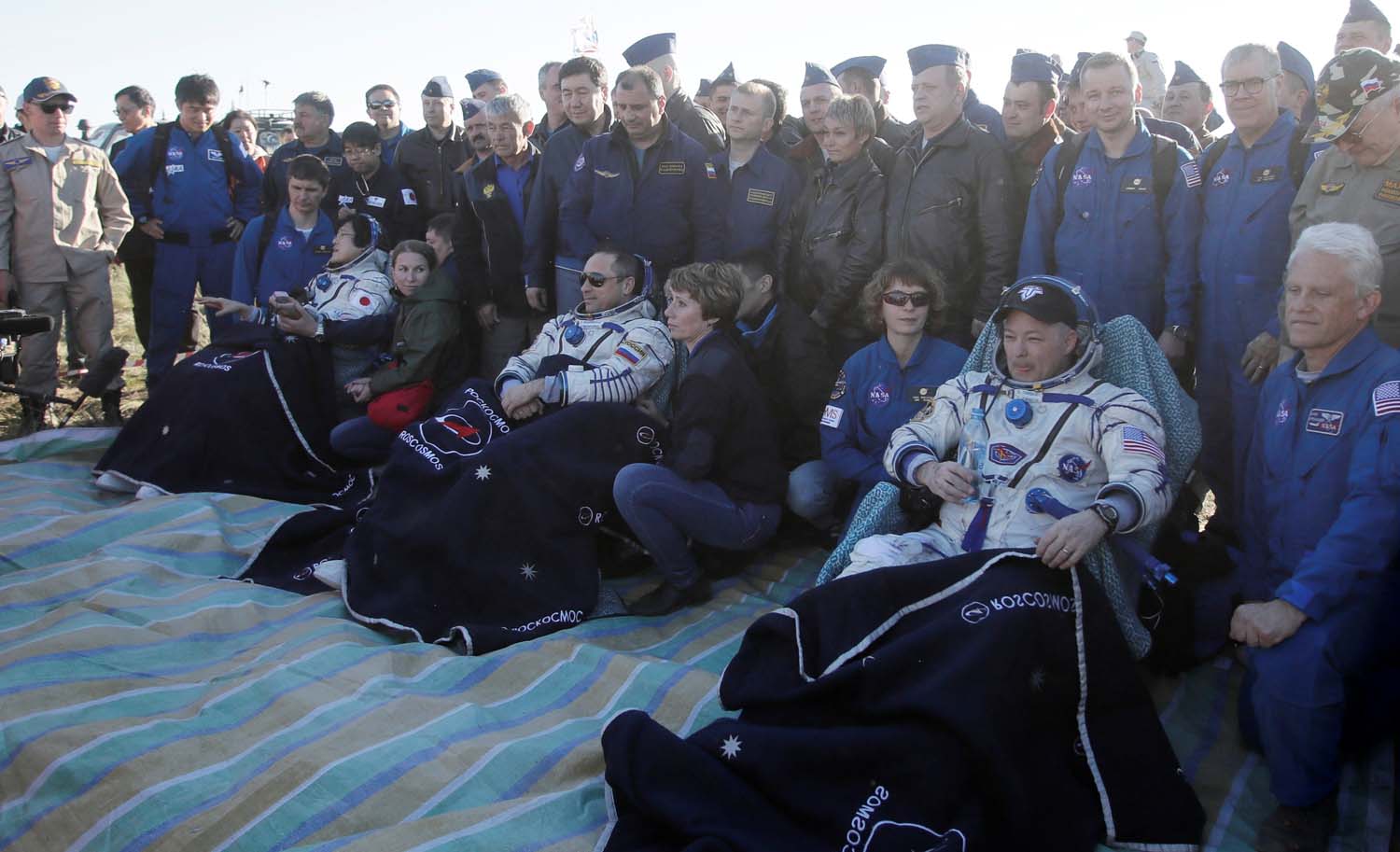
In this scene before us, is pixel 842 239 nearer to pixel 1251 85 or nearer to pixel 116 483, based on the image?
pixel 1251 85

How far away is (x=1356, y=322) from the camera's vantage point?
10.3 feet

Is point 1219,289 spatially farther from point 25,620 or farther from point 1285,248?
point 25,620

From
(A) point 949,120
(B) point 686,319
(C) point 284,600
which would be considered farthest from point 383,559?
(A) point 949,120

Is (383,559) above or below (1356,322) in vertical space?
below

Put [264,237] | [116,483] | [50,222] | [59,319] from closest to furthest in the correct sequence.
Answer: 1. [116,483]
2. [264,237]
3. [50,222]
4. [59,319]

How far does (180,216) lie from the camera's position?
7.55 metres

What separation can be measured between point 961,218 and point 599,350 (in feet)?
5.60

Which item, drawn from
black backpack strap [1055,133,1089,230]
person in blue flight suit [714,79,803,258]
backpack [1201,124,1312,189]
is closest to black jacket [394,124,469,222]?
person in blue flight suit [714,79,803,258]

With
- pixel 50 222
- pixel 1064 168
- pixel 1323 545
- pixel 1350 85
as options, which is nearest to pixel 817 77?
pixel 1064 168

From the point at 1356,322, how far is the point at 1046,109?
7.25ft

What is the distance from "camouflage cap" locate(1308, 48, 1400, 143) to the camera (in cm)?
365

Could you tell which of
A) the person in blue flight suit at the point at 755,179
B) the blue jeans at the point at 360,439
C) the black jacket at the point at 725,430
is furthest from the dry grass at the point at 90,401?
the black jacket at the point at 725,430

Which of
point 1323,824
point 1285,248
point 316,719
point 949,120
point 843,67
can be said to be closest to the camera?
point 1323,824

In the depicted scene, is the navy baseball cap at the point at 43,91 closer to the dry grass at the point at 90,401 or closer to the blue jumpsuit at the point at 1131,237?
the dry grass at the point at 90,401
